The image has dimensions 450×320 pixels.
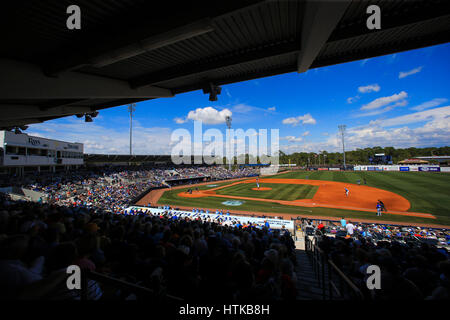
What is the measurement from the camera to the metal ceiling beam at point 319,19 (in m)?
2.83

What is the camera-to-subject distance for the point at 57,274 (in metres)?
1.67

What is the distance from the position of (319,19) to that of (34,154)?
4592 cm

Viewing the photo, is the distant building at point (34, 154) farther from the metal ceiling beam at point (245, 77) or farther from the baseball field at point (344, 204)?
the metal ceiling beam at point (245, 77)

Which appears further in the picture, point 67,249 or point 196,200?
point 196,200

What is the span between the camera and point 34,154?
3297cm

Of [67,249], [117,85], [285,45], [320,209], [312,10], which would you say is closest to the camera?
[67,249]

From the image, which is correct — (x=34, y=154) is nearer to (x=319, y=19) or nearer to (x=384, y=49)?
(x=319, y=19)

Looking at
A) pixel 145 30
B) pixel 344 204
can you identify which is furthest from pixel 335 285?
pixel 344 204

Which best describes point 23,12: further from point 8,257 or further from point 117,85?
point 8,257

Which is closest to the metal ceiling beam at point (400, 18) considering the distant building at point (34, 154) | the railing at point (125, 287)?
the railing at point (125, 287)

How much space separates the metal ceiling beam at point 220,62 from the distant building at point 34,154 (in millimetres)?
35728

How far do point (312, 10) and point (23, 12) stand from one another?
4990mm

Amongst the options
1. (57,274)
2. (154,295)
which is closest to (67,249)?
(57,274)
